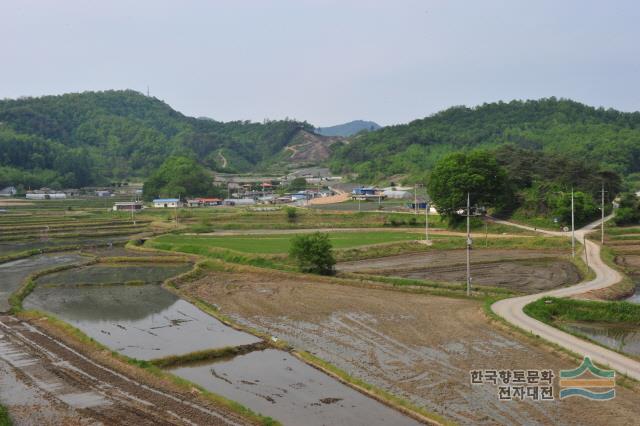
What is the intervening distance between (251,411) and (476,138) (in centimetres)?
13329

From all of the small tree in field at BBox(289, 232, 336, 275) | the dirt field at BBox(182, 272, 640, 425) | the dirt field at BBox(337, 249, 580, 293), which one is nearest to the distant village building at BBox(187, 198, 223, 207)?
the dirt field at BBox(337, 249, 580, 293)

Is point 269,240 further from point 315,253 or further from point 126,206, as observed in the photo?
point 126,206

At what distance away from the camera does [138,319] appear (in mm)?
26062

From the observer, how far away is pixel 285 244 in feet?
151

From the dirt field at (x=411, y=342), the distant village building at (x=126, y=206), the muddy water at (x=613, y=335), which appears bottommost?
the muddy water at (x=613, y=335)

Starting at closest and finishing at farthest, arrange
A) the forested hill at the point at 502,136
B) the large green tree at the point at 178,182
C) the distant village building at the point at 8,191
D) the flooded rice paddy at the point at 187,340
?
the flooded rice paddy at the point at 187,340 → the large green tree at the point at 178,182 → the distant village building at the point at 8,191 → the forested hill at the point at 502,136

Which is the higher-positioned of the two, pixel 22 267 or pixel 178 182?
pixel 178 182

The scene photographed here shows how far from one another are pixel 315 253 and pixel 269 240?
1448 cm

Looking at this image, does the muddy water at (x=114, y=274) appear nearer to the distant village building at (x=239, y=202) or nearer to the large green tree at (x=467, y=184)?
the large green tree at (x=467, y=184)

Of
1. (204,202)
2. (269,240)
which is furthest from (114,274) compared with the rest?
(204,202)

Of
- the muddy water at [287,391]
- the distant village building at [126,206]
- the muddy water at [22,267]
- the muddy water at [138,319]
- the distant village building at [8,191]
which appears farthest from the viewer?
the distant village building at [8,191]
